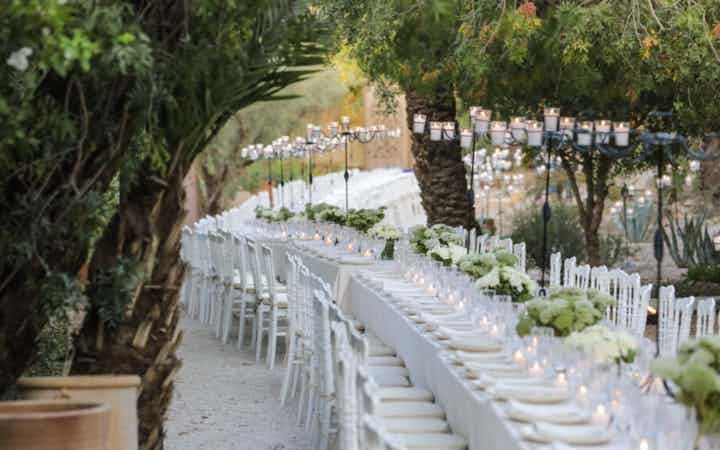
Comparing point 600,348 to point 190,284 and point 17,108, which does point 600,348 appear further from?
point 190,284

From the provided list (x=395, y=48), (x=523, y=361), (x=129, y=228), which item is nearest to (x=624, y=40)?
(x=395, y=48)

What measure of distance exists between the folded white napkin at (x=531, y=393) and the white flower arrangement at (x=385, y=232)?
7.60 metres

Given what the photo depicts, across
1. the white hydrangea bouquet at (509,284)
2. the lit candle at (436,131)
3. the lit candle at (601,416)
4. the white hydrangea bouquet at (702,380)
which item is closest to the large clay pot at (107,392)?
the lit candle at (601,416)

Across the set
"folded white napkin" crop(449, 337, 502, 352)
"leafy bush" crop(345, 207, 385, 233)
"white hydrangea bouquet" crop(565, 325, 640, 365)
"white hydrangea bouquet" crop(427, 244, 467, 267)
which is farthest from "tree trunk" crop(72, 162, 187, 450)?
"leafy bush" crop(345, 207, 385, 233)

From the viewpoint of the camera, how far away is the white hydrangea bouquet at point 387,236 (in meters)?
13.0

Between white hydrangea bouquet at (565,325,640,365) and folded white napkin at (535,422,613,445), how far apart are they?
385 mm

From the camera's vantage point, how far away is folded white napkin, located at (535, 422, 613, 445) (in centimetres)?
472

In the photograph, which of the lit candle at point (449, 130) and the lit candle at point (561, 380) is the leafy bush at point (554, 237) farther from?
the lit candle at point (561, 380)

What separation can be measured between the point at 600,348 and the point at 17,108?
8.77 feet

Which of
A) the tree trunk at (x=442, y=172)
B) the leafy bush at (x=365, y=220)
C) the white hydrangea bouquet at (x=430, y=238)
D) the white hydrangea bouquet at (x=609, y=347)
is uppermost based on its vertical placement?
the tree trunk at (x=442, y=172)

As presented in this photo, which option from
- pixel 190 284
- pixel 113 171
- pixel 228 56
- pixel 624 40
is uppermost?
pixel 624 40

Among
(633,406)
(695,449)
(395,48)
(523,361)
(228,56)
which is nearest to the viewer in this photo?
(695,449)

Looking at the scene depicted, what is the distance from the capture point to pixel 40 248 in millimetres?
5988

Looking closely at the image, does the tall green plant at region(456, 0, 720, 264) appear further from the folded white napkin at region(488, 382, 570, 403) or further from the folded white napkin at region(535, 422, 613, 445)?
the folded white napkin at region(535, 422, 613, 445)
